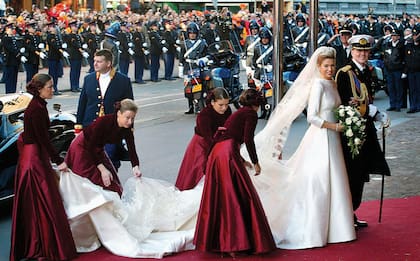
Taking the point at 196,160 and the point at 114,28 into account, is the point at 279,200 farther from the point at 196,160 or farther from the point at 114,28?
the point at 114,28

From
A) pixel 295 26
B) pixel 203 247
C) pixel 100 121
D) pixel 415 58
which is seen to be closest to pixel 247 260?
pixel 203 247

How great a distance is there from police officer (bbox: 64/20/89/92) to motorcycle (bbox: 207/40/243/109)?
24.3ft

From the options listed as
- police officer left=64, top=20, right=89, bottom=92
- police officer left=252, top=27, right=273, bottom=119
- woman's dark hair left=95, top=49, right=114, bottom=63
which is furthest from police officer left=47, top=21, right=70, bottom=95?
woman's dark hair left=95, top=49, right=114, bottom=63

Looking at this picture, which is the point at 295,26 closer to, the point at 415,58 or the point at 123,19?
the point at 415,58

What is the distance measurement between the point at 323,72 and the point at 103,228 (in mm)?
2434

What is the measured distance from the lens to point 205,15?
34.6 meters

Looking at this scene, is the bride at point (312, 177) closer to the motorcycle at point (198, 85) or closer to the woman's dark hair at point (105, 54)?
the woman's dark hair at point (105, 54)

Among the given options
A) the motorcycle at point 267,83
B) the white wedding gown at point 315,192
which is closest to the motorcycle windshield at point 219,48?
the motorcycle at point 267,83

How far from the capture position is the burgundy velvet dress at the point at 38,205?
7.48 m

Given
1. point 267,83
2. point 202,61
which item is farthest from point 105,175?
point 202,61

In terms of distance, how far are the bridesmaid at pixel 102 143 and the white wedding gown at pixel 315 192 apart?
135 centimetres

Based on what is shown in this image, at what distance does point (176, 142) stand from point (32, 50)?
415 inches

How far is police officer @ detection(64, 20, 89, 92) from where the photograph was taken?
2534 centimetres

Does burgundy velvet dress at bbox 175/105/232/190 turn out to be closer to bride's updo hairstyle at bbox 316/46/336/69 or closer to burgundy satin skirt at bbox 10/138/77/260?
bride's updo hairstyle at bbox 316/46/336/69
